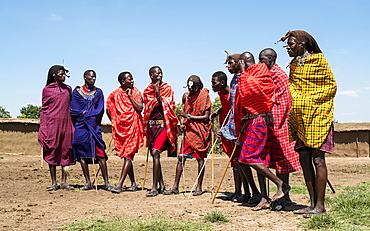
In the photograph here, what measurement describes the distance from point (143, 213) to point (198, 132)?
7.66 ft

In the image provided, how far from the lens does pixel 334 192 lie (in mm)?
7223

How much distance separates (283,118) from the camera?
18.9 ft

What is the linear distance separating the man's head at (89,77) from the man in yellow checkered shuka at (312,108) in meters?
4.28

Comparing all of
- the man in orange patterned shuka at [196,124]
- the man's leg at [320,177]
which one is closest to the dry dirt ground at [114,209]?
the man's leg at [320,177]

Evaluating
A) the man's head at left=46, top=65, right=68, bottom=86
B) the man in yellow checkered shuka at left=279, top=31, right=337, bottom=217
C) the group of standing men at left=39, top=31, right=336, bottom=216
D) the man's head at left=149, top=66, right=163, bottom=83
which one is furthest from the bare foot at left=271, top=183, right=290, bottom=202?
the man's head at left=46, top=65, right=68, bottom=86

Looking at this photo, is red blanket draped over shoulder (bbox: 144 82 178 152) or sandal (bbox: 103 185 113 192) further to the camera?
sandal (bbox: 103 185 113 192)

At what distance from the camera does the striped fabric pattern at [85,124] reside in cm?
834

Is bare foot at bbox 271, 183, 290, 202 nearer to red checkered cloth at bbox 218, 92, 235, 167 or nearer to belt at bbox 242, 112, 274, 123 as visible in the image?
belt at bbox 242, 112, 274, 123

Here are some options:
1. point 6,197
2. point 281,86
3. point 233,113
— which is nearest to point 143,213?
point 233,113

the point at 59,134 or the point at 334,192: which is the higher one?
the point at 59,134

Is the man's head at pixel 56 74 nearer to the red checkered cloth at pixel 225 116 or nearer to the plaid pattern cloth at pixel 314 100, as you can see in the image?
the red checkered cloth at pixel 225 116

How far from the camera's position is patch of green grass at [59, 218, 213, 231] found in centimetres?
455

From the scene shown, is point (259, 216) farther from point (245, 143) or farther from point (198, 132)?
point (198, 132)

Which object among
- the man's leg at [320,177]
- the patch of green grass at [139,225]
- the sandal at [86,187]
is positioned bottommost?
the sandal at [86,187]
